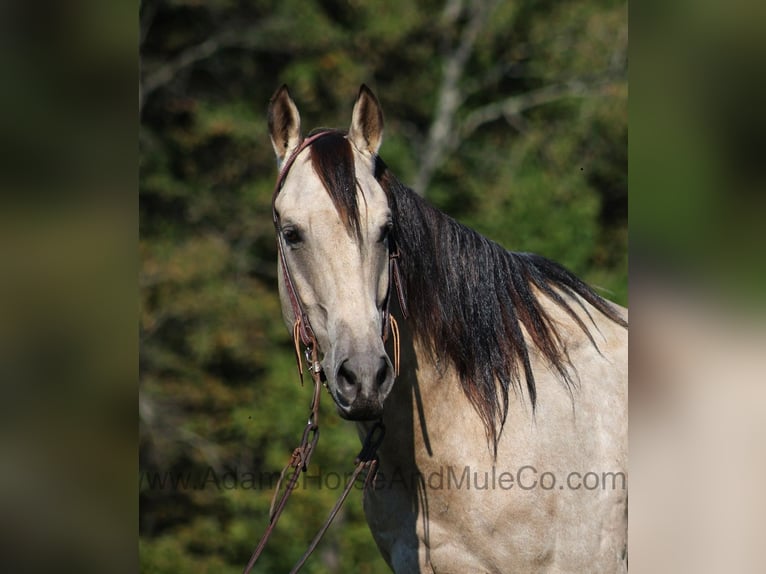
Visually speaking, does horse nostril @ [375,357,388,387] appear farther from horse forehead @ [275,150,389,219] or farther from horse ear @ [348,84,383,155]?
horse ear @ [348,84,383,155]

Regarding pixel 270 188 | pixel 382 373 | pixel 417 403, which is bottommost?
pixel 417 403

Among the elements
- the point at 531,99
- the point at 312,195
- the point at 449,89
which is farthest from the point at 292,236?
the point at 531,99

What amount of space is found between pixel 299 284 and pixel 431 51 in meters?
6.83

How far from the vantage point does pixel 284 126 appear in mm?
2578

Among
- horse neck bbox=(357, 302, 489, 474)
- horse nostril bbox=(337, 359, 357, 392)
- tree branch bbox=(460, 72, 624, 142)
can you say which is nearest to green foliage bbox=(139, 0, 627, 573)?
tree branch bbox=(460, 72, 624, 142)

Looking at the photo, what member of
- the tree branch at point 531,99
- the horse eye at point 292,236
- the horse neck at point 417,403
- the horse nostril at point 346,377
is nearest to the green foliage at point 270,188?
the tree branch at point 531,99

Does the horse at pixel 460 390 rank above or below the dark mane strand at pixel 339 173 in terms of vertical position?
below

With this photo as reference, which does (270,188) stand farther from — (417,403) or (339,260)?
(339,260)

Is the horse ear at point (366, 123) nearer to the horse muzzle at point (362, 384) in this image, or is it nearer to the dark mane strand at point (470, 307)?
the dark mane strand at point (470, 307)

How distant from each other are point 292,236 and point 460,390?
650mm

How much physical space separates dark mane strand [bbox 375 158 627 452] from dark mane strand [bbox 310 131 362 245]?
0.49 ft

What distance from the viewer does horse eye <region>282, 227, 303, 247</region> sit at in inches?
93.0

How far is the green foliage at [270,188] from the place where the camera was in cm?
778
